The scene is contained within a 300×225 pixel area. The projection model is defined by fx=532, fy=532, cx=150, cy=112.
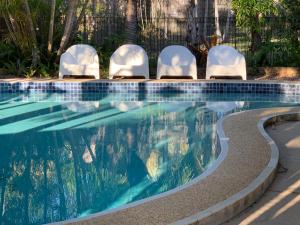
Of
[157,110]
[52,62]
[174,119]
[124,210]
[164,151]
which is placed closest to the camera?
[124,210]

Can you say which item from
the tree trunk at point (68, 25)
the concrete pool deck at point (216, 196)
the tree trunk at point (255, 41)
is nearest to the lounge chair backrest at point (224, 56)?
the tree trunk at point (255, 41)

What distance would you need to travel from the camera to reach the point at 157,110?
9352 millimetres

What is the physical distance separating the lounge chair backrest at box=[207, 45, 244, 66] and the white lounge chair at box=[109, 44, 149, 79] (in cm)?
145

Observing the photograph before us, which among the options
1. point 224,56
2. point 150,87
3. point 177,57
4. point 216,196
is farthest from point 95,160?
point 224,56

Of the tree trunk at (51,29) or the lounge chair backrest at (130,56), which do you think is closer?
the lounge chair backrest at (130,56)

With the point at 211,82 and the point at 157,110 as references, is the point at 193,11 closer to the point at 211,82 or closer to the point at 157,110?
the point at 211,82

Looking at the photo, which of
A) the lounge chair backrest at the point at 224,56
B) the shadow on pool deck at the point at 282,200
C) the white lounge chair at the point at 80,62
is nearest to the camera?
the shadow on pool deck at the point at 282,200

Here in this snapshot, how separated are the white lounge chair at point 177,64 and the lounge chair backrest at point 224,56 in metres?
0.40

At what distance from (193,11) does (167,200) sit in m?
10.8

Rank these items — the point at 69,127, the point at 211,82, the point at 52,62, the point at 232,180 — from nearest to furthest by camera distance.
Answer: the point at 232,180
the point at 69,127
the point at 211,82
the point at 52,62

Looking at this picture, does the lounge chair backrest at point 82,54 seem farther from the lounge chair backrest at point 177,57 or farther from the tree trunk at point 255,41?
the tree trunk at point 255,41

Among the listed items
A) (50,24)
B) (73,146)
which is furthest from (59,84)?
(73,146)

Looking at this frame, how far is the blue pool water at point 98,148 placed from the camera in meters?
4.91

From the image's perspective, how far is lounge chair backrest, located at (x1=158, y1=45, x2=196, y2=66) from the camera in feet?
38.8
